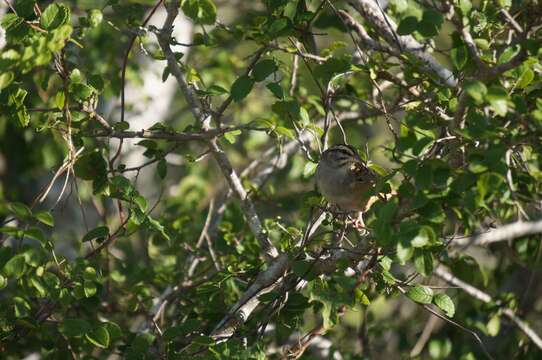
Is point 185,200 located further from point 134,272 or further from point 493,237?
point 493,237

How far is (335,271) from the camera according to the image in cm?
404

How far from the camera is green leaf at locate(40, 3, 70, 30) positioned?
3.32 metres

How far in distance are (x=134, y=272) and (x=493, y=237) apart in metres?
2.43

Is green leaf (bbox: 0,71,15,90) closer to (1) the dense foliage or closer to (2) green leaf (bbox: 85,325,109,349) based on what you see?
(1) the dense foliage

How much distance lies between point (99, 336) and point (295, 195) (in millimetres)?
2861

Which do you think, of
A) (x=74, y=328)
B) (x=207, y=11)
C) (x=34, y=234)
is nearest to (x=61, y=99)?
(x=34, y=234)

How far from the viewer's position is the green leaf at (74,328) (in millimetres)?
3609

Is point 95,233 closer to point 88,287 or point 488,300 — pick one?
point 88,287

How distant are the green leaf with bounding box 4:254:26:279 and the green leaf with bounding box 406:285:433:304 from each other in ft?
6.22

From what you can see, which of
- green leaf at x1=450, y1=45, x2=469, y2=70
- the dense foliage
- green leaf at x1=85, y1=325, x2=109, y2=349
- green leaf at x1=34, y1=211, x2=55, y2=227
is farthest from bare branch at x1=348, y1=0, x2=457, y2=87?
green leaf at x1=85, y1=325, x2=109, y2=349

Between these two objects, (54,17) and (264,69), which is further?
(264,69)

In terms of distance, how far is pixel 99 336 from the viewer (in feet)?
11.9

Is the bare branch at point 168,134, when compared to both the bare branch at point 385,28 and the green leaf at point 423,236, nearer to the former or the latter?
the bare branch at point 385,28

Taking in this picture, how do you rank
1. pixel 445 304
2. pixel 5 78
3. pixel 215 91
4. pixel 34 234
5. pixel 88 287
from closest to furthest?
pixel 5 78, pixel 34 234, pixel 445 304, pixel 88 287, pixel 215 91
